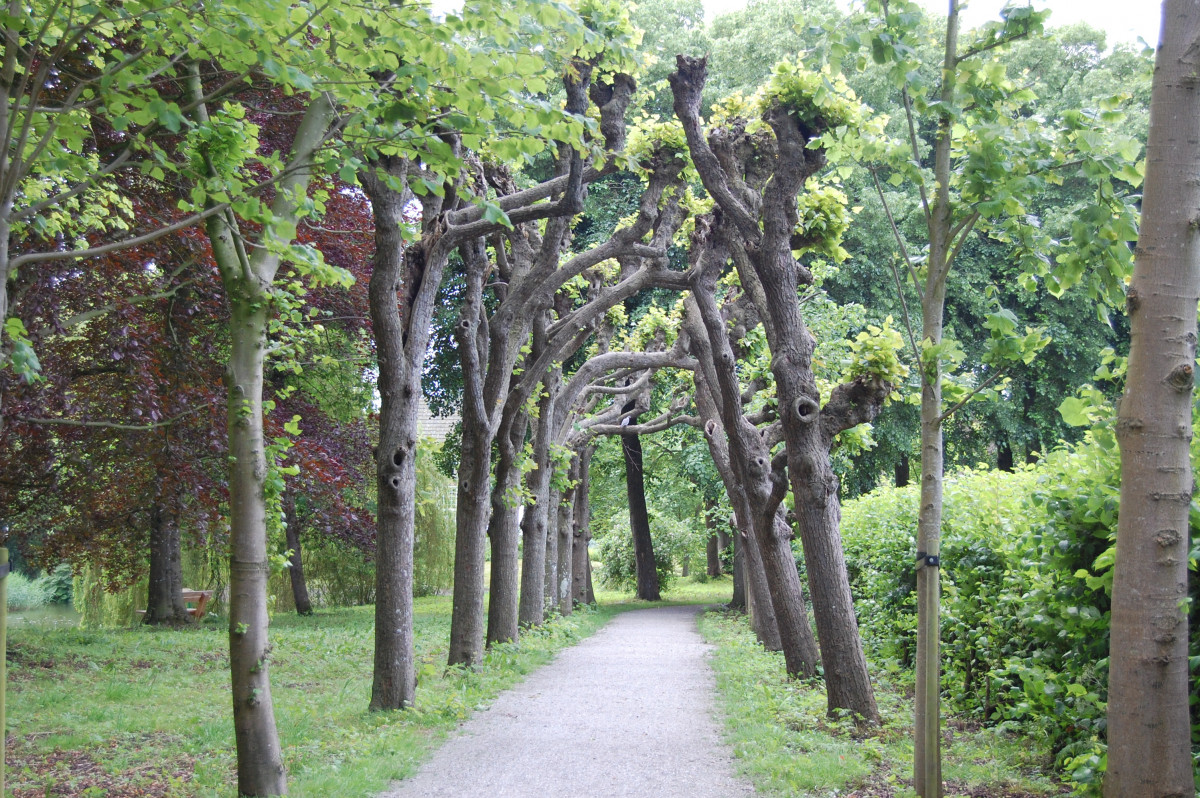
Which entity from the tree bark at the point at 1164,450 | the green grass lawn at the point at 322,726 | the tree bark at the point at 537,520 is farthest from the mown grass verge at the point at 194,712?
the tree bark at the point at 1164,450

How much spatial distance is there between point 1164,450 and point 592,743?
215 inches

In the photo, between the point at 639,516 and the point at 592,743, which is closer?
the point at 592,743

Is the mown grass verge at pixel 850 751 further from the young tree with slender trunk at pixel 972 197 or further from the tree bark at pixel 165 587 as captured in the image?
the tree bark at pixel 165 587

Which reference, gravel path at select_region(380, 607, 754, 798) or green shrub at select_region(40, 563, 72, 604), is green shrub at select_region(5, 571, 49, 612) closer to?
green shrub at select_region(40, 563, 72, 604)

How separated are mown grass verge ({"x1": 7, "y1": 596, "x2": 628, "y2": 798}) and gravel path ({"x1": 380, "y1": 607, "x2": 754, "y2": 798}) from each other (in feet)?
1.14

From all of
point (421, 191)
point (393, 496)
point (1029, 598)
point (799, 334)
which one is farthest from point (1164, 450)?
point (393, 496)

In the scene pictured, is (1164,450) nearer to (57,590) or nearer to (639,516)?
(639,516)

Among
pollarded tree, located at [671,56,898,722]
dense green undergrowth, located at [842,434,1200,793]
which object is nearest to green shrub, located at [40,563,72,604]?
dense green undergrowth, located at [842,434,1200,793]

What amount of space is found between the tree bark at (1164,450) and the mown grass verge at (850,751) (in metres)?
1.96

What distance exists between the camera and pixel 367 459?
1789cm

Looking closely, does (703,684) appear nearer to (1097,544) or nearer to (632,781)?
(632,781)

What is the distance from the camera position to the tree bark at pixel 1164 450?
143 inches

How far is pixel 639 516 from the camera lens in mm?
29422

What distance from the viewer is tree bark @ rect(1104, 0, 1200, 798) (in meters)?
3.62
